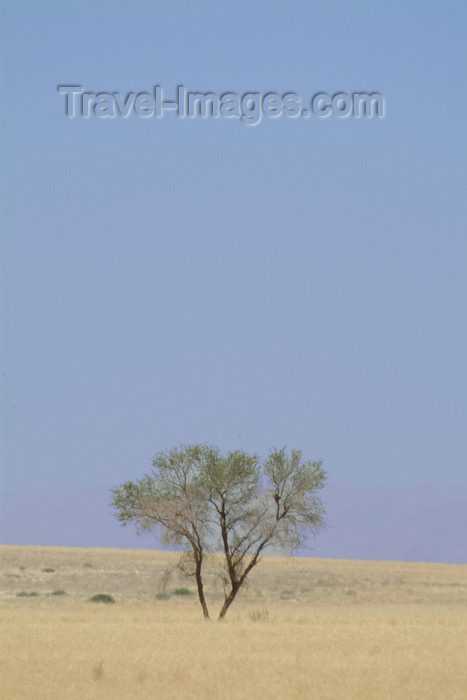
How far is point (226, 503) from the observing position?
35062 mm

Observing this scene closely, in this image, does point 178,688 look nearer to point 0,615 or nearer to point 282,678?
point 282,678

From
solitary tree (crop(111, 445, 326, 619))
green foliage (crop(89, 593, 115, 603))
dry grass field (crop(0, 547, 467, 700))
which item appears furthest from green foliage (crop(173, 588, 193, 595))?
solitary tree (crop(111, 445, 326, 619))

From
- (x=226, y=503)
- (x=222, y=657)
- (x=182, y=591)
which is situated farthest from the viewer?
(x=182, y=591)

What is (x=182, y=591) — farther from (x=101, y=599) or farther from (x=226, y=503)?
(x=226, y=503)

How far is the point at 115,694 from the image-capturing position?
1611 cm

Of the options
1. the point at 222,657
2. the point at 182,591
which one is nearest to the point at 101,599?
the point at 182,591

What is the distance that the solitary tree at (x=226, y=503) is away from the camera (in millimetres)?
34562

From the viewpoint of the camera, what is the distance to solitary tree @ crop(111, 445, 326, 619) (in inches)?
1361

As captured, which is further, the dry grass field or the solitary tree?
the solitary tree

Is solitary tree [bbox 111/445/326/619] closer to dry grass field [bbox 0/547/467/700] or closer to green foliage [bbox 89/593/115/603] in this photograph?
dry grass field [bbox 0/547/467/700]

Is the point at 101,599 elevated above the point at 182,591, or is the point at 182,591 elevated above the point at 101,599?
the point at 101,599

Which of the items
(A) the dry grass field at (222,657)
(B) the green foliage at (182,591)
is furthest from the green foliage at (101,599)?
(B) the green foliage at (182,591)

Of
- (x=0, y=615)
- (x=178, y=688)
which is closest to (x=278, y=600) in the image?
(x=0, y=615)

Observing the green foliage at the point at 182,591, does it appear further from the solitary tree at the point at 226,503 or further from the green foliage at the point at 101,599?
the solitary tree at the point at 226,503
